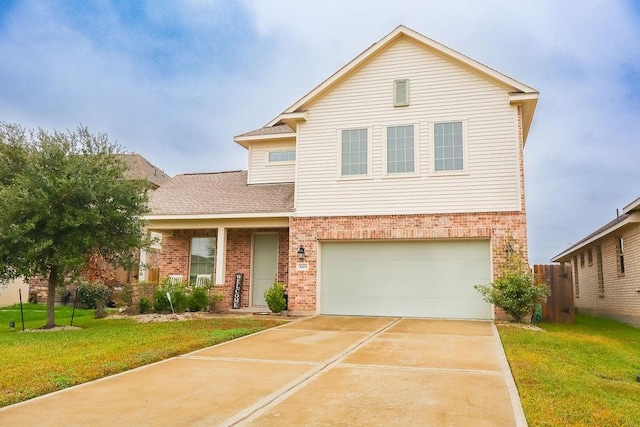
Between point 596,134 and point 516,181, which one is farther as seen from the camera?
point 596,134

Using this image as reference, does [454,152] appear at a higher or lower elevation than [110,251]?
higher

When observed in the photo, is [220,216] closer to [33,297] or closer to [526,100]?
[526,100]

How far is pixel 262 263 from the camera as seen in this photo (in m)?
17.5

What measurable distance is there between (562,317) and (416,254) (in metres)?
4.62

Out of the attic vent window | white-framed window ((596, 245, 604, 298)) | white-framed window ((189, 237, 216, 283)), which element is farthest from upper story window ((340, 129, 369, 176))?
white-framed window ((596, 245, 604, 298))

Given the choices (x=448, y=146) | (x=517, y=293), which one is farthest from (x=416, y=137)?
(x=517, y=293)

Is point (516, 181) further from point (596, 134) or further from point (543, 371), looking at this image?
point (596, 134)

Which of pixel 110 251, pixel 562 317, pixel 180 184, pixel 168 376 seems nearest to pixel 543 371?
pixel 168 376

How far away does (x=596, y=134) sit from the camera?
1081 inches

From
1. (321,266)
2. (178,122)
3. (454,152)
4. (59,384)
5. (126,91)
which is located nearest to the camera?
(59,384)

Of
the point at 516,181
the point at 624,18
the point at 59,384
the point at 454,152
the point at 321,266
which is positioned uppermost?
the point at 624,18

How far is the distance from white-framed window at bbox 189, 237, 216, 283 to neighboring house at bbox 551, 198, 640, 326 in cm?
1232

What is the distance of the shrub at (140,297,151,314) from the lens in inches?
632

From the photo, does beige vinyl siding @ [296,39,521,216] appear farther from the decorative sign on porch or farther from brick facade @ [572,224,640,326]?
brick facade @ [572,224,640,326]
